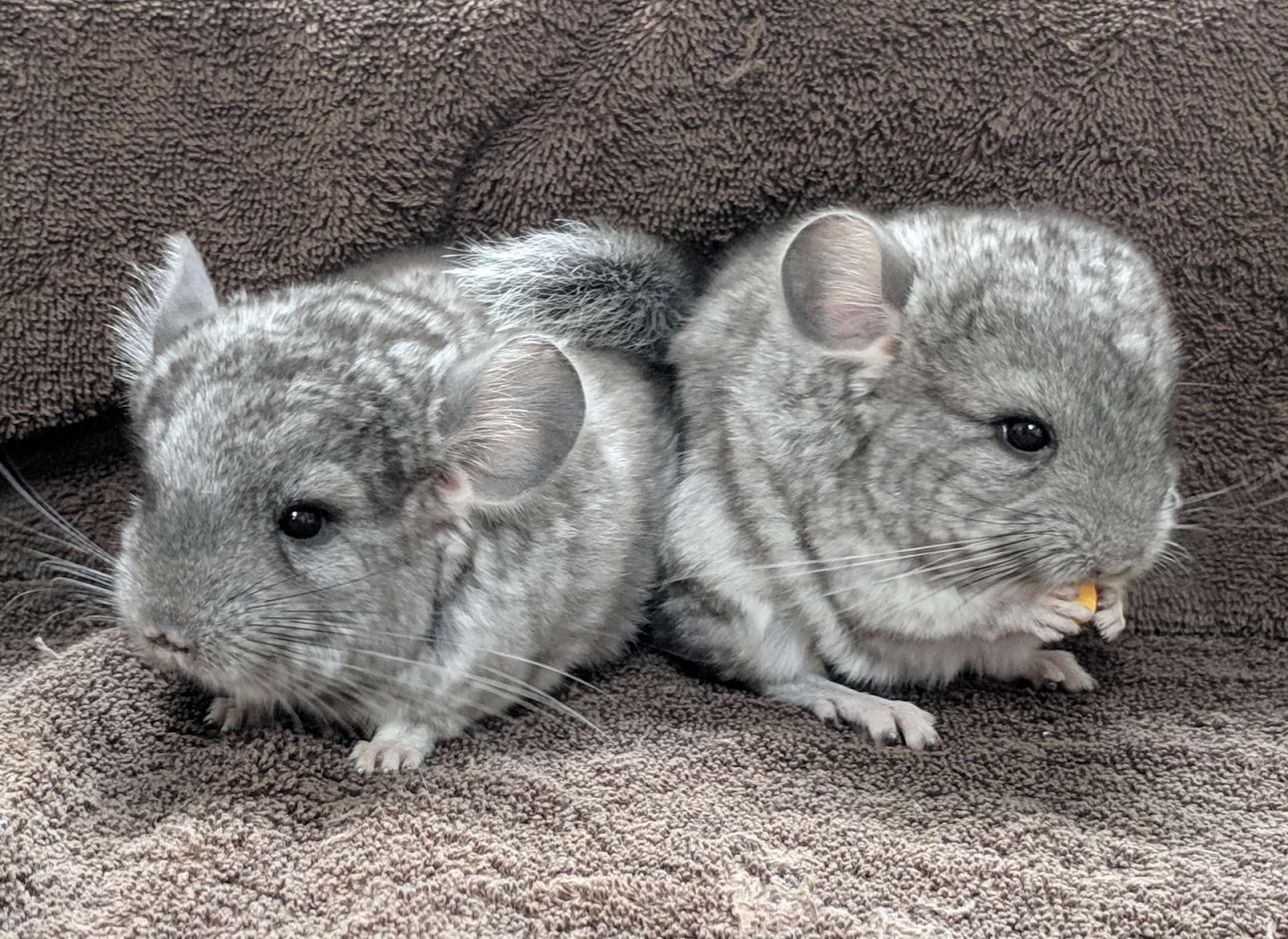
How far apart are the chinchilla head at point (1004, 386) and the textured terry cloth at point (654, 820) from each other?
0.35 metres

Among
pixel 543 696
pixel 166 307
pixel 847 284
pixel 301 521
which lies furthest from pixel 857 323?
pixel 166 307

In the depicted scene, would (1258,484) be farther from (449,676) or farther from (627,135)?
(449,676)

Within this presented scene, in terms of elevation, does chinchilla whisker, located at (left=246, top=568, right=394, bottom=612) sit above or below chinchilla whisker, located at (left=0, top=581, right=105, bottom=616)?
above

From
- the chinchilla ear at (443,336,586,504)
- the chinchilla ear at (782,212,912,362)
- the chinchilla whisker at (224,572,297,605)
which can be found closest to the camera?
the chinchilla whisker at (224,572,297,605)

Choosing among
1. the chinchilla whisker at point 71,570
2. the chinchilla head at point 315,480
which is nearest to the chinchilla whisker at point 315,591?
the chinchilla head at point 315,480

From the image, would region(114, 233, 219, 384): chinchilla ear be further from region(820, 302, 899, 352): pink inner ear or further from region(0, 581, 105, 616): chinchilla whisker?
region(820, 302, 899, 352): pink inner ear

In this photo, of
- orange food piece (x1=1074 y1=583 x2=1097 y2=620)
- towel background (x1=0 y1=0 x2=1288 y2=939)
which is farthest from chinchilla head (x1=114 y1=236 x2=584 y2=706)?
orange food piece (x1=1074 y1=583 x2=1097 y2=620)

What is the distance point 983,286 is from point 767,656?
0.76 m

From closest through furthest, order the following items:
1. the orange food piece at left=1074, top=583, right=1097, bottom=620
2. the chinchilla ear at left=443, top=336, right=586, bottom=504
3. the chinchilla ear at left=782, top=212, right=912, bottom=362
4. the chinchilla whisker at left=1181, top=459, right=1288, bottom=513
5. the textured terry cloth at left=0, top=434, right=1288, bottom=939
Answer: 1. the textured terry cloth at left=0, top=434, right=1288, bottom=939
2. the chinchilla ear at left=443, top=336, right=586, bottom=504
3. the chinchilla ear at left=782, top=212, right=912, bottom=362
4. the orange food piece at left=1074, top=583, right=1097, bottom=620
5. the chinchilla whisker at left=1181, top=459, right=1288, bottom=513

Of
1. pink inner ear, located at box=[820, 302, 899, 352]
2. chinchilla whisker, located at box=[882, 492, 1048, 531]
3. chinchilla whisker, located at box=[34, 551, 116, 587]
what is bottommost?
chinchilla whisker, located at box=[34, 551, 116, 587]

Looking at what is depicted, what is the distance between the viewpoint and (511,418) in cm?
204

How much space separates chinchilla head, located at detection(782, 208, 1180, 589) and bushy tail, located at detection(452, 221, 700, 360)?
48 centimetres

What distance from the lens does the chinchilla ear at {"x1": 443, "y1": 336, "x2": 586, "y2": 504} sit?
6.63ft

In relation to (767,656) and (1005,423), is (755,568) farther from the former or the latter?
(1005,423)
